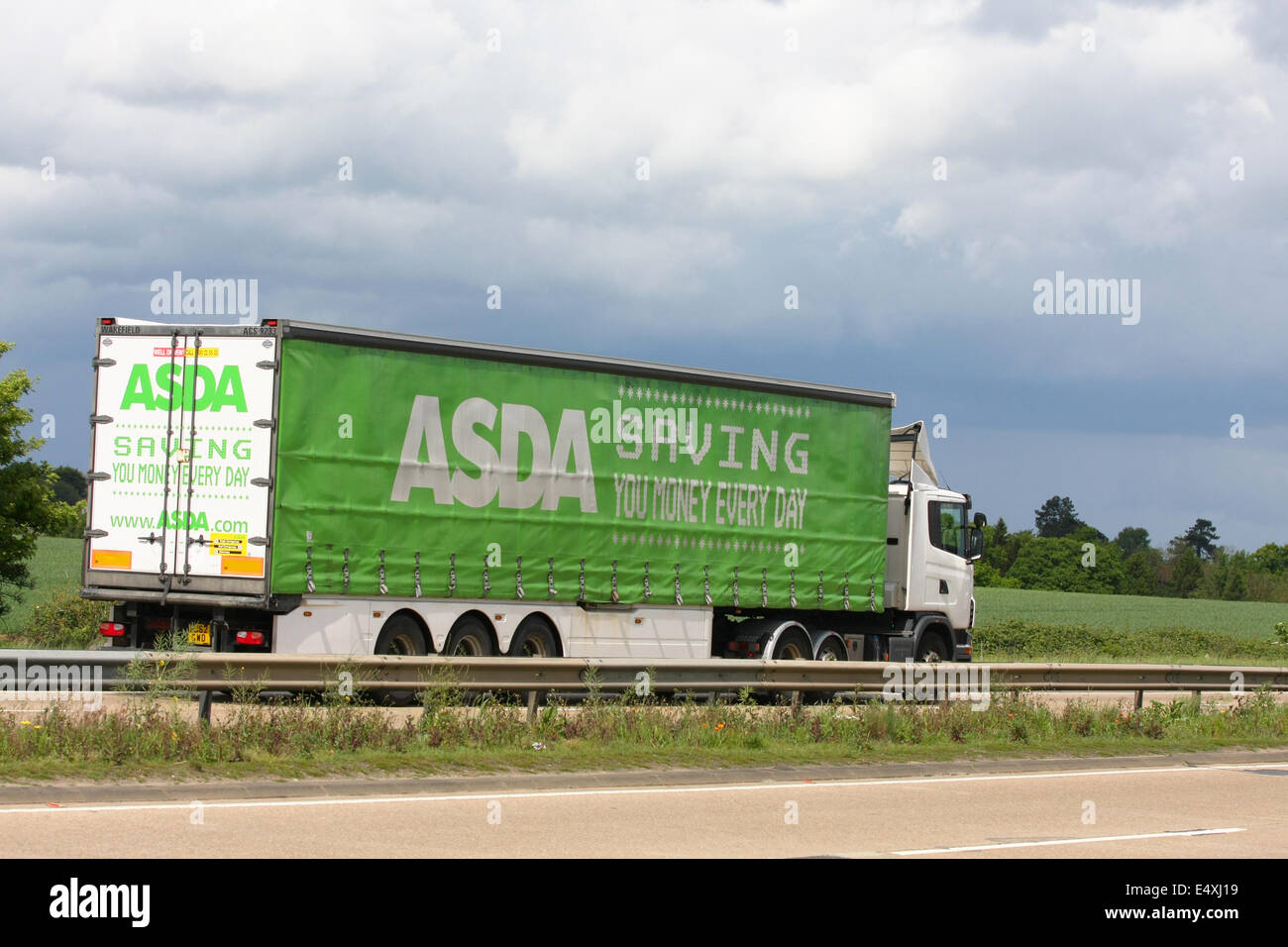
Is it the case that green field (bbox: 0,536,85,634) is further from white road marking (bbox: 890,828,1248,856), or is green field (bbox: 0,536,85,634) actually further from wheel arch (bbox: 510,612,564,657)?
white road marking (bbox: 890,828,1248,856)

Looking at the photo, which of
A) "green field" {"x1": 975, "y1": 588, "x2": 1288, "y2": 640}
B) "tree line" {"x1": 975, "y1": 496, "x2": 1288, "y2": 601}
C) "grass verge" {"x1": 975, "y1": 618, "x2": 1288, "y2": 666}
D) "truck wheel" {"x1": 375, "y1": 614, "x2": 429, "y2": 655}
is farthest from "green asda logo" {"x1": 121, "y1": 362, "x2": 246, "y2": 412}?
"tree line" {"x1": 975, "y1": 496, "x2": 1288, "y2": 601}

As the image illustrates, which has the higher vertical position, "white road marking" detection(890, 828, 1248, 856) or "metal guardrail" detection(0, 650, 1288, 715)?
"metal guardrail" detection(0, 650, 1288, 715)

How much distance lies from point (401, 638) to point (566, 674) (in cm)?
364

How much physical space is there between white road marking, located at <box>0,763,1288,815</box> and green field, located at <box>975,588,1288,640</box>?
43.9m

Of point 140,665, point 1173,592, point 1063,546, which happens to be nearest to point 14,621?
point 140,665

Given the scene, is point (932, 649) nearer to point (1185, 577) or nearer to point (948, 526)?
point (948, 526)

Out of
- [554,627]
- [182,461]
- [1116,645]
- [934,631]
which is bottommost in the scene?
[1116,645]

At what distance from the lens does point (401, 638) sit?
19.0 m

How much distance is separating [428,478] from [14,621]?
22536 mm

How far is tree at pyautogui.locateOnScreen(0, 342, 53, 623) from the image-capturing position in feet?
94.2

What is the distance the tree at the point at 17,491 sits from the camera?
2872 cm

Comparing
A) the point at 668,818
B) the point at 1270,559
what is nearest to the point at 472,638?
the point at 668,818

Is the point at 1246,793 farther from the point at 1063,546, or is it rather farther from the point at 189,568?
the point at 1063,546
